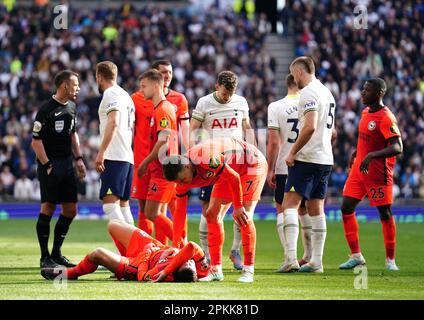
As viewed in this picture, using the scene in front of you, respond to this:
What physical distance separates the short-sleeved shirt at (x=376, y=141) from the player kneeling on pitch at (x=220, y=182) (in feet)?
7.63

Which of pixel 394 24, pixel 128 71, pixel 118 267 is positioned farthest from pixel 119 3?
pixel 118 267

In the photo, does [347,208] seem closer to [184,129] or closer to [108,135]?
[184,129]

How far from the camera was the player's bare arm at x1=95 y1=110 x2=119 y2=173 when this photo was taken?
12781 mm

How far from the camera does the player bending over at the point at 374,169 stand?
13789 millimetres

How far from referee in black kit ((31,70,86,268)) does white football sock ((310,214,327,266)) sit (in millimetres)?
3025

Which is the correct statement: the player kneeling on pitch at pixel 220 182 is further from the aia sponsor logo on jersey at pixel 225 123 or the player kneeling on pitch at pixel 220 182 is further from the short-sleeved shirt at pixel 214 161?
the aia sponsor logo on jersey at pixel 225 123

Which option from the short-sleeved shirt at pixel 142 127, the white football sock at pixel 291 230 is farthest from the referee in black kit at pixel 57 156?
the white football sock at pixel 291 230

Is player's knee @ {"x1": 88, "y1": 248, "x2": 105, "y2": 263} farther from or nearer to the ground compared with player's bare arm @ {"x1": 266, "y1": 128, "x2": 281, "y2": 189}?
nearer to the ground

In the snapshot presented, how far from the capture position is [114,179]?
13109 millimetres

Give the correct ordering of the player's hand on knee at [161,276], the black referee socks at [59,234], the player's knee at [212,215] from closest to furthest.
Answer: the player's hand on knee at [161,276] < the player's knee at [212,215] < the black referee socks at [59,234]

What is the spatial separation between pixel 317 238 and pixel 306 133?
55.9 inches

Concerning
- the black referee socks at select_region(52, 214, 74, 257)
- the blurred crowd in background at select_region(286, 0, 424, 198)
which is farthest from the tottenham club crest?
the blurred crowd in background at select_region(286, 0, 424, 198)

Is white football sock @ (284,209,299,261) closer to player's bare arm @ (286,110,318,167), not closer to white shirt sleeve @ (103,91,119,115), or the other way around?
player's bare arm @ (286,110,318,167)
